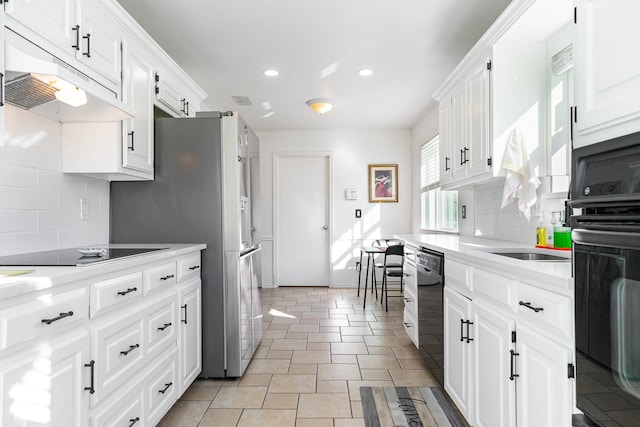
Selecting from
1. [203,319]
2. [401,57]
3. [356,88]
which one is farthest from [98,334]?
[356,88]

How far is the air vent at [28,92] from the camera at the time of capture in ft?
4.74

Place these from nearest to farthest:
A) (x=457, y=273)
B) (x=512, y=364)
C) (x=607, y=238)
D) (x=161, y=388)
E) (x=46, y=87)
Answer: (x=607, y=238)
(x=512, y=364)
(x=46, y=87)
(x=161, y=388)
(x=457, y=273)

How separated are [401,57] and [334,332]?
8.42 feet

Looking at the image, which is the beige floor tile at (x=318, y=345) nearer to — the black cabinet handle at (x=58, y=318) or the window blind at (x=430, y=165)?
the black cabinet handle at (x=58, y=318)

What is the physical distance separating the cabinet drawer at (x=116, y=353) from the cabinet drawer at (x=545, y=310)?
1575 millimetres

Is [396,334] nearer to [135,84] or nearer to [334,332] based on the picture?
[334,332]

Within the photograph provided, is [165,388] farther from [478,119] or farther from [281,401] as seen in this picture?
[478,119]

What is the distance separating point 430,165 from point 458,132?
1.97 m

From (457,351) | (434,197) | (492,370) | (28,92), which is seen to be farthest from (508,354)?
(434,197)

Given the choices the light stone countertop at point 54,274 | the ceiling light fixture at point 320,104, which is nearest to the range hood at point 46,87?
the light stone countertop at point 54,274

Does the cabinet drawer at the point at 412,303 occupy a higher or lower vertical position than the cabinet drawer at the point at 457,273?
lower

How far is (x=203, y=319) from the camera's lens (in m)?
2.48

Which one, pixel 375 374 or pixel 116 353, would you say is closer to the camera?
pixel 116 353

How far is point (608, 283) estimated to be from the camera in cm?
92
